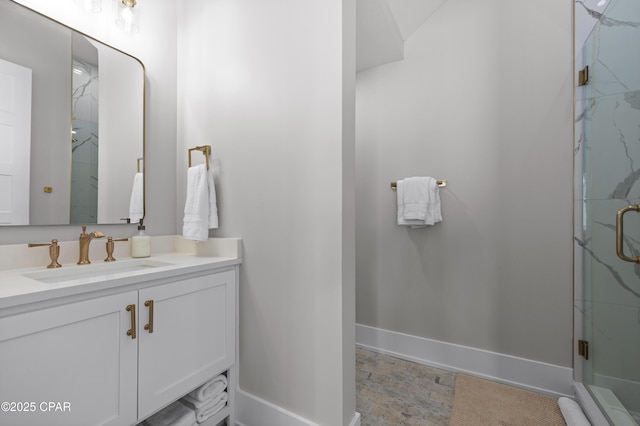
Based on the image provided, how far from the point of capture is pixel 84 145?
133cm

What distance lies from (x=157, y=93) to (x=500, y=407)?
8.70 ft

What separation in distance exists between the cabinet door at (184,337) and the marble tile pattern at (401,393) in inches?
32.2

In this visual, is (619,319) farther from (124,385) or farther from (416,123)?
(124,385)

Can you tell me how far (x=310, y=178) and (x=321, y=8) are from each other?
2.40ft

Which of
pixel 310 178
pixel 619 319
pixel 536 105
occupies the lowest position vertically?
pixel 619 319

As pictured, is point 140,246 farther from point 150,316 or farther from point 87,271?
point 150,316

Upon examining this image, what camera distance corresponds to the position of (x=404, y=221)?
1958mm

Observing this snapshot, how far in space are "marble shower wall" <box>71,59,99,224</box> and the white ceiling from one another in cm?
151

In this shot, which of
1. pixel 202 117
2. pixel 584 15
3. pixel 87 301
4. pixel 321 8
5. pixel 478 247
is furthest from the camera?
pixel 478 247

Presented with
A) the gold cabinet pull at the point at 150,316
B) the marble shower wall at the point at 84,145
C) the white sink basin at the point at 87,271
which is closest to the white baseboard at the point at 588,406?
the gold cabinet pull at the point at 150,316

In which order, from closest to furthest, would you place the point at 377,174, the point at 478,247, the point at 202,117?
the point at 202,117, the point at 478,247, the point at 377,174

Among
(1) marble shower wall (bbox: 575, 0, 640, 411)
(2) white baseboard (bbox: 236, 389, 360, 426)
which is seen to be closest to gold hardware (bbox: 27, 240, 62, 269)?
(2) white baseboard (bbox: 236, 389, 360, 426)

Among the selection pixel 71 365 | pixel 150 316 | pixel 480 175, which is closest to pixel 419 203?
pixel 480 175

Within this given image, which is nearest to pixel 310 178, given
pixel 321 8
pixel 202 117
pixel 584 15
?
pixel 321 8
